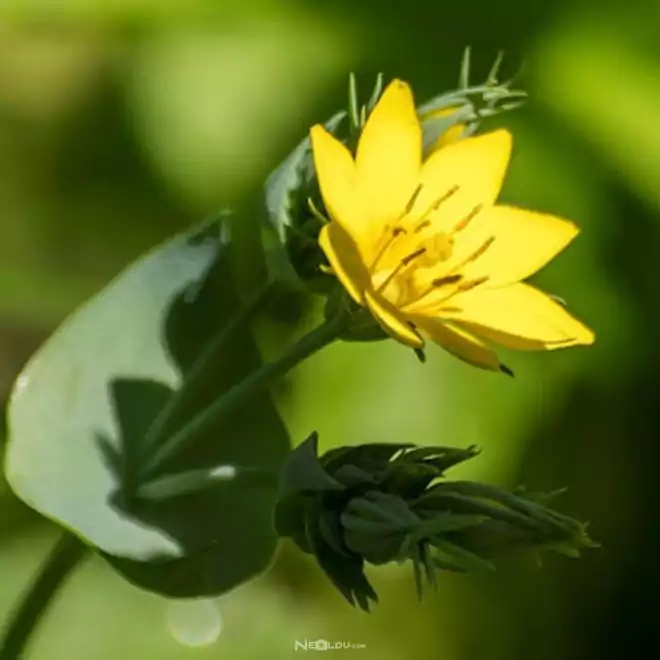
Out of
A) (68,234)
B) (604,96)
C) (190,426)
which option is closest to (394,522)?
(190,426)

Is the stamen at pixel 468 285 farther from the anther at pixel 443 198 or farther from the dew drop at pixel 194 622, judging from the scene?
the dew drop at pixel 194 622

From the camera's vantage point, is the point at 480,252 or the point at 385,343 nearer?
the point at 480,252

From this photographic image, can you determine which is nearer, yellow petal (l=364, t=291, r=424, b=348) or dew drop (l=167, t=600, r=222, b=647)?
yellow petal (l=364, t=291, r=424, b=348)

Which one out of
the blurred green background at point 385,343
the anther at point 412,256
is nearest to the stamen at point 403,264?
the anther at point 412,256

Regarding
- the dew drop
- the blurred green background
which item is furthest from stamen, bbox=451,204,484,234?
the dew drop

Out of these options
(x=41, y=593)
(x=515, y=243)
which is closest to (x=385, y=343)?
(x=515, y=243)

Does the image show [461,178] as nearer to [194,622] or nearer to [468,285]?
[468,285]

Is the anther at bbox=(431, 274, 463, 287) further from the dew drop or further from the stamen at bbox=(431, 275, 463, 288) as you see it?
the dew drop
